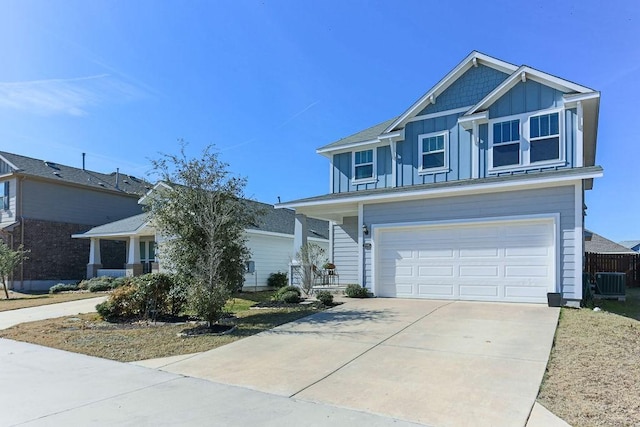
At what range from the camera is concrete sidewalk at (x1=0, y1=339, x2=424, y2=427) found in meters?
4.54

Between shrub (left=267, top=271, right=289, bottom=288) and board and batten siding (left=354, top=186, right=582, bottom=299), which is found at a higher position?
board and batten siding (left=354, top=186, right=582, bottom=299)

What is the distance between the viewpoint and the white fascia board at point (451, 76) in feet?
46.6

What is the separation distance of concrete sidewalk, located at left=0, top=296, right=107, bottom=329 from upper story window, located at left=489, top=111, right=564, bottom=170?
47.8ft

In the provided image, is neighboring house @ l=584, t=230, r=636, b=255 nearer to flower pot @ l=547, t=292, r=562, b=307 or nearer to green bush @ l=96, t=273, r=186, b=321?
flower pot @ l=547, t=292, r=562, b=307

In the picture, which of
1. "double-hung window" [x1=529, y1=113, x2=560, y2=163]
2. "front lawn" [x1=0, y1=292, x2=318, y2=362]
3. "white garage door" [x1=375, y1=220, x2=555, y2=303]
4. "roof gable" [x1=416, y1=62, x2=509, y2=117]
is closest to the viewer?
"front lawn" [x1=0, y1=292, x2=318, y2=362]

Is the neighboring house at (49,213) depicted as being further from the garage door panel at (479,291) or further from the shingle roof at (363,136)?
the garage door panel at (479,291)

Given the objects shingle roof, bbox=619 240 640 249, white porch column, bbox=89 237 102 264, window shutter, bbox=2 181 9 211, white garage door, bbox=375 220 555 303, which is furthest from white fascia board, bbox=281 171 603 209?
shingle roof, bbox=619 240 640 249

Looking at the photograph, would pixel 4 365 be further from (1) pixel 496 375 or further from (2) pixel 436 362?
(1) pixel 496 375

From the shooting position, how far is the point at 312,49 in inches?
592

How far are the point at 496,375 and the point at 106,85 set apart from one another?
1691 centimetres

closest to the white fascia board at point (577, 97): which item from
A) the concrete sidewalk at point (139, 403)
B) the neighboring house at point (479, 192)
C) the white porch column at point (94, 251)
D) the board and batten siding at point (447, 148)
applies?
the neighboring house at point (479, 192)

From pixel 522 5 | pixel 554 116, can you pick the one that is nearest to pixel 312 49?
pixel 522 5

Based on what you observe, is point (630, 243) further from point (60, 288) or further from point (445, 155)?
point (60, 288)

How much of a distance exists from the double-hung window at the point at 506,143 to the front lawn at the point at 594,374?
19.0ft
